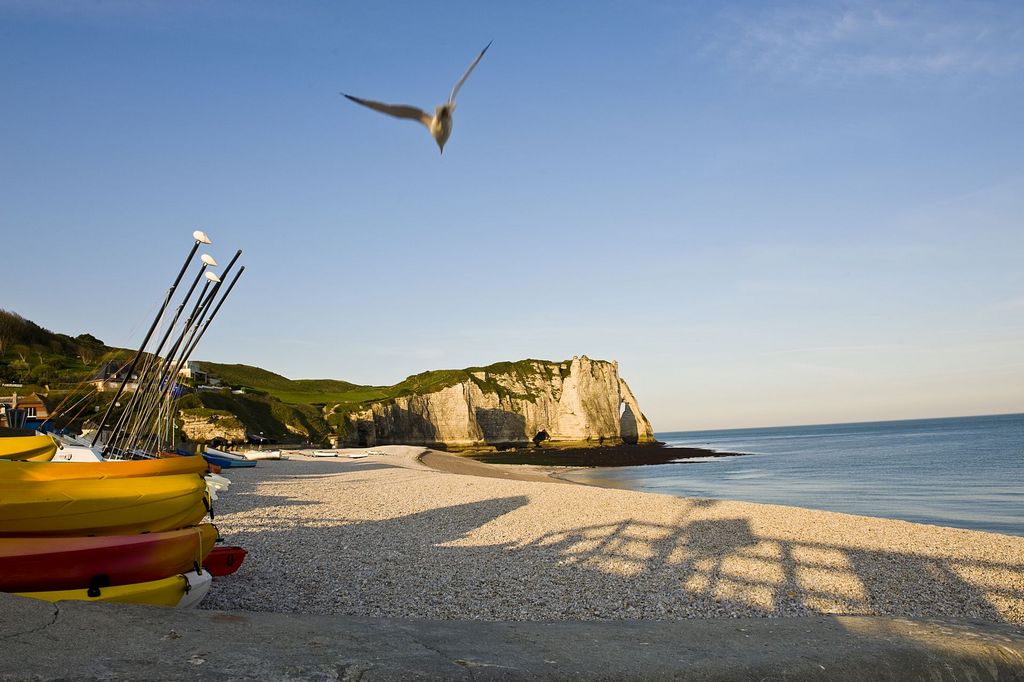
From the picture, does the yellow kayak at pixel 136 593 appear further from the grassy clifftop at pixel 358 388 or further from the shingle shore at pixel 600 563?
the grassy clifftop at pixel 358 388

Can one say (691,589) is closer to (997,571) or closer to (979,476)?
(997,571)

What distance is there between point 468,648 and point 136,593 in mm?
3438

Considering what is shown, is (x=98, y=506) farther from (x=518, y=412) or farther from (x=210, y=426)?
(x=518, y=412)

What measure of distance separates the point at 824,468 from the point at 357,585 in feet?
147

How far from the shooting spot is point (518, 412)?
99688mm

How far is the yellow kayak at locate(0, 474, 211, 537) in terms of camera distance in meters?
7.21

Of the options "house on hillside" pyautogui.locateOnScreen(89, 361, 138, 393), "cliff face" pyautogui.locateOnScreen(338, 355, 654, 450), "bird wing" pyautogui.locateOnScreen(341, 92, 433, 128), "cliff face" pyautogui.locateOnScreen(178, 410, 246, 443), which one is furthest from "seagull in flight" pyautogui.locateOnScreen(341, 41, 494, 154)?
"cliff face" pyautogui.locateOnScreen(338, 355, 654, 450)

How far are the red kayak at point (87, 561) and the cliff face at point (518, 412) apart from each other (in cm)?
7819

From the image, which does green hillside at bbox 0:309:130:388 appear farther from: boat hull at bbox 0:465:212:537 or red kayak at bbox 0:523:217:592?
red kayak at bbox 0:523:217:592

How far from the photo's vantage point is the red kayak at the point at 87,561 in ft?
20.5

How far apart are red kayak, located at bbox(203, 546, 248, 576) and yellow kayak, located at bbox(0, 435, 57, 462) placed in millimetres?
4612

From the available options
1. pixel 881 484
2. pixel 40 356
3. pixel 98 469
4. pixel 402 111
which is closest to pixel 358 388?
pixel 40 356

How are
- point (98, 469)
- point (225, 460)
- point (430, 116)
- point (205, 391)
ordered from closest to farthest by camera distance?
point (430, 116) → point (98, 469) → point (225, 460) → point (205, 391)

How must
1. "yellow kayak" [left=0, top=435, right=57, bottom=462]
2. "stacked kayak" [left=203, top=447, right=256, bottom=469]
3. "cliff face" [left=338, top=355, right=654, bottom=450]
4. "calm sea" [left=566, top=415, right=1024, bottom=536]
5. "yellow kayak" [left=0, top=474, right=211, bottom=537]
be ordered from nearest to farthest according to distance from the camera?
"yellow kayak" [left=0, top=474, right=211, bottom=537] → "yellow kayak" [left=0, top=435, right=57, bottom=462] → "calm sea" [left=566, top=415, right=1024, bottom=536] → "stacked kayak" [left=203, top=447, right=256, bottom=469] → "cliff face" [left=338, top=355, right=654, bottom=450]
